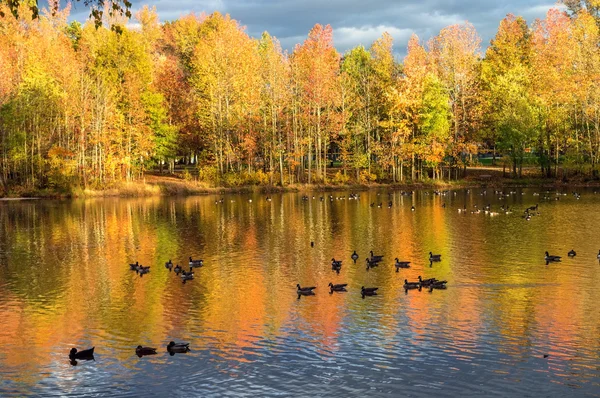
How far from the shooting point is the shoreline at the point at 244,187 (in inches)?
3713

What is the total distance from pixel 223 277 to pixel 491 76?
89221mm

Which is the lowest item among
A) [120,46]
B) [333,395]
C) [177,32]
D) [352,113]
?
[333,395]

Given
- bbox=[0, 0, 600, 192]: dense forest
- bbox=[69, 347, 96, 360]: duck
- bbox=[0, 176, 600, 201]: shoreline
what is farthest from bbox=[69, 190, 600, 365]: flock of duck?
bbox=[0, 0, 600, 192]: dense forest

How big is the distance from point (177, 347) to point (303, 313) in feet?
23.3

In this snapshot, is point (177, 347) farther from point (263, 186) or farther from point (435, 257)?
point (263, 186)

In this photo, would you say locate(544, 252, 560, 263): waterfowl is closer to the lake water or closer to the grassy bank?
the lake water

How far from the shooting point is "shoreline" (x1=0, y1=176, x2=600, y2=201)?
94312mm

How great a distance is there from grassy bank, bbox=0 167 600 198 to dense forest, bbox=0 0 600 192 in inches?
72.7

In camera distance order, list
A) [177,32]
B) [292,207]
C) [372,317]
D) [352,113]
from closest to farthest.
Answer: [372,317]
[292,207]
[352,113]
[177,32]

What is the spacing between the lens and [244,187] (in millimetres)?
103188

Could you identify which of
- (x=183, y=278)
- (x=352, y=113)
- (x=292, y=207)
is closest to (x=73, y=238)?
(x=183, y=278)

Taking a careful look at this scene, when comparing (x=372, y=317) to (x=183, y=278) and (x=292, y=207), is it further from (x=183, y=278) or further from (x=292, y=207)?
(x=292, y=207)

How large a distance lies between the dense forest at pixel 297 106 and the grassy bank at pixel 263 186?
1846mm

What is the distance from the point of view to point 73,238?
56500 millimetres
